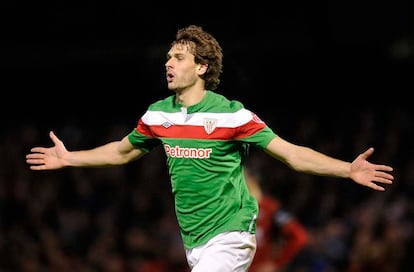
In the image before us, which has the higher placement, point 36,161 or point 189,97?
point 189,97

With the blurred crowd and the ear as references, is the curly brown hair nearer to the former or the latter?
the ear

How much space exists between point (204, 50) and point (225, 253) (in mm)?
1149

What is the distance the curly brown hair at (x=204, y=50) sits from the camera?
19.6 feet

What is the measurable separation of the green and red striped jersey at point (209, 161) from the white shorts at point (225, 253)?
0.12 ft

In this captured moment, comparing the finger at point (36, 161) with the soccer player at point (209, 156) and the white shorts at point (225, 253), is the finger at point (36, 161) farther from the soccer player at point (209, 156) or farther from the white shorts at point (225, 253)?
the white shorts at point (225, 253)

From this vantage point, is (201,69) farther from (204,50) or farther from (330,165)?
(330,165)

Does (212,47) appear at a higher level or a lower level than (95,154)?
higher

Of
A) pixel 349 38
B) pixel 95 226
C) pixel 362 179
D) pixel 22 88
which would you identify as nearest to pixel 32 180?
pixel 95 226

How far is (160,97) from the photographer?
13.0 m

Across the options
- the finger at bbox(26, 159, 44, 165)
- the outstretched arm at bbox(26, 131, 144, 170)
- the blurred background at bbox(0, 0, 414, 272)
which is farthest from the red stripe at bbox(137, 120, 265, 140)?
the blurred background at bbox(0, 0, 414, 272)

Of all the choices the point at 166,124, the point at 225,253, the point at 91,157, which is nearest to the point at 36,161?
the point at 91,157

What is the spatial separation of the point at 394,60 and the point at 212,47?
7606mm

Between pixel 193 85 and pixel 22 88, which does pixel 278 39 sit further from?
pixel 193 85

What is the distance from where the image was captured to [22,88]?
1352 centimetres
